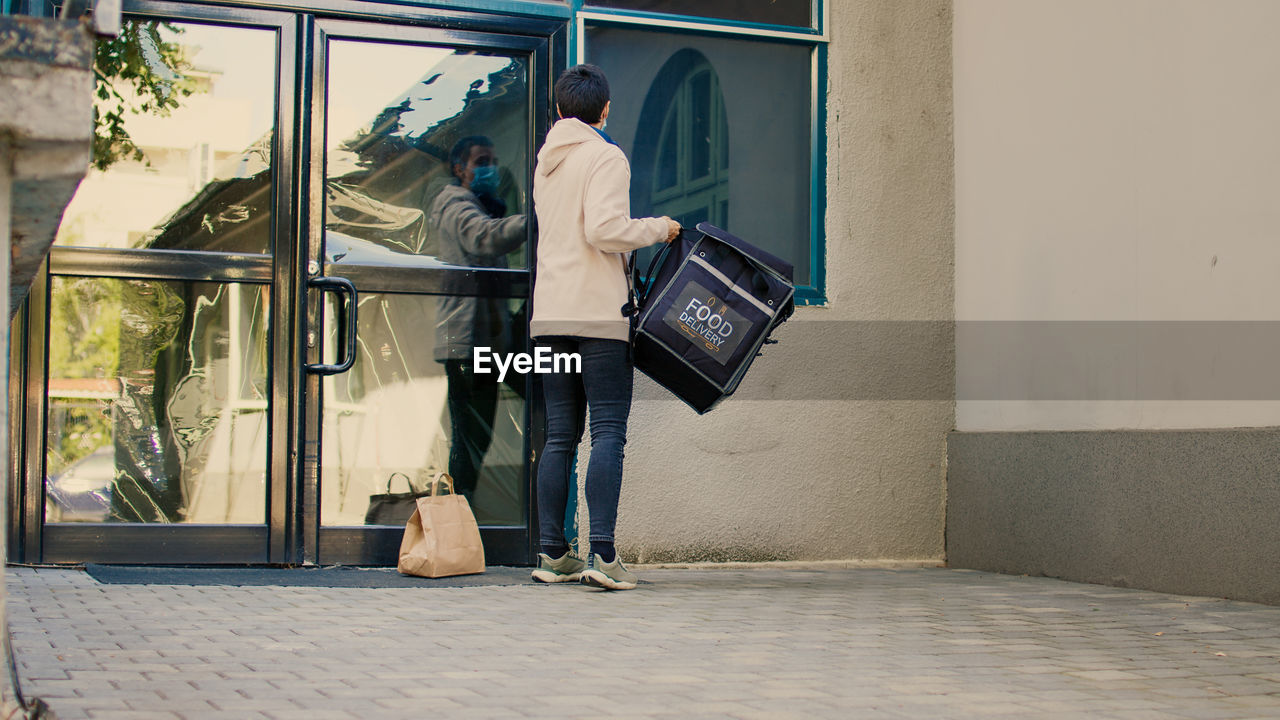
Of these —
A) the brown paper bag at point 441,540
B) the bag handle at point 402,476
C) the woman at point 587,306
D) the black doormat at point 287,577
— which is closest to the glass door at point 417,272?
the bag handle at point 402,476

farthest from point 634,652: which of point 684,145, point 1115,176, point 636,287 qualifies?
point 1115,176

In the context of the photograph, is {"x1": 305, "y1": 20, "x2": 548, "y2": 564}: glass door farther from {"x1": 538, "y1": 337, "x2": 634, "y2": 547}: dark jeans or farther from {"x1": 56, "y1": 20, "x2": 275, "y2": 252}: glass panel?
{"x1": 538, "y1": 337, "x2": 634, "y2": 547}: dark jeans

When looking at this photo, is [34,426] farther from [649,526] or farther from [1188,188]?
[1188,188]

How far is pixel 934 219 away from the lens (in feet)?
20.2

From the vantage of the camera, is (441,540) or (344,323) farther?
(344,323)

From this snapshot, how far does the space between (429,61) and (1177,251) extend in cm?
314

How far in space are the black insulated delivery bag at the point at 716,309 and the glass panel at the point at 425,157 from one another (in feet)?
3.73

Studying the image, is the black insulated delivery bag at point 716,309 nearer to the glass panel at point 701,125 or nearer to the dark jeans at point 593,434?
the dark jeans at point 593,434

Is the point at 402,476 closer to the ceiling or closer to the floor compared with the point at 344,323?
closer to the floor

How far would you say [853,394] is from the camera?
5.95 meters

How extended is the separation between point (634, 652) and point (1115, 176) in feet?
10.3

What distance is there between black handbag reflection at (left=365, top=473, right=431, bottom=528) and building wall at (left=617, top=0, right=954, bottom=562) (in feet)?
2.98

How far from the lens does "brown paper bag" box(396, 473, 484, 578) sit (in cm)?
495

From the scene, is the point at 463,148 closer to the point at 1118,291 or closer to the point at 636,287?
the point at 636,287
